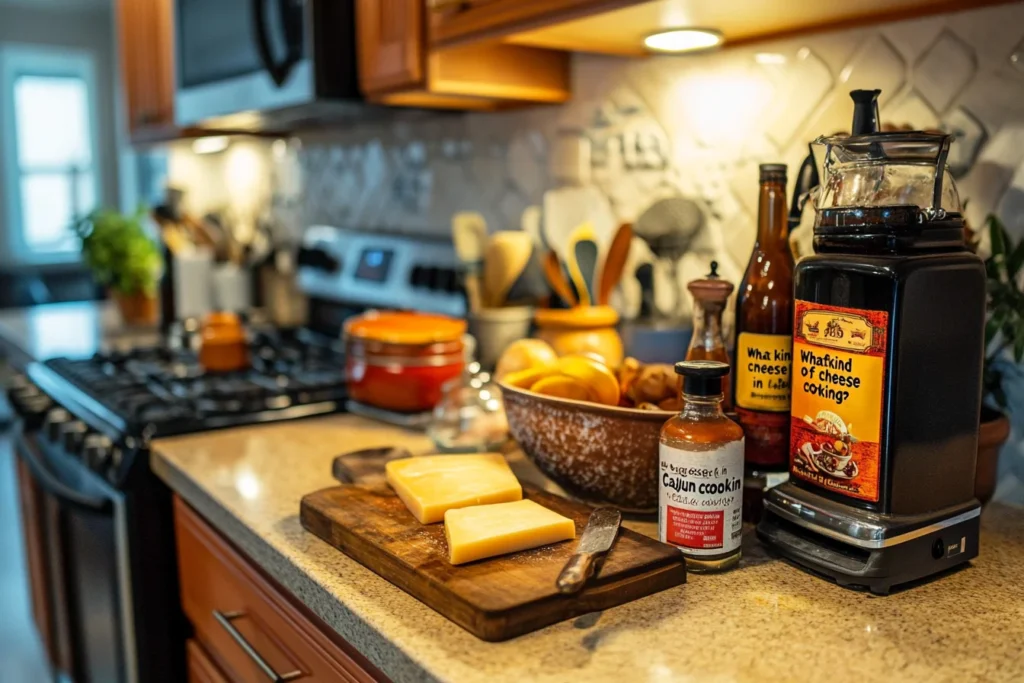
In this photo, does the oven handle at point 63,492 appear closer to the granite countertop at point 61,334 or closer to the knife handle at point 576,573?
the granite countertop at point 61,334

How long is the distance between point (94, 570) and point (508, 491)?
980 mm

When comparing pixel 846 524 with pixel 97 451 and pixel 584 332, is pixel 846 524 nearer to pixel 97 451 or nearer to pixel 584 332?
pixel 584 332

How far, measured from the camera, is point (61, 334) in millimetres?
2338

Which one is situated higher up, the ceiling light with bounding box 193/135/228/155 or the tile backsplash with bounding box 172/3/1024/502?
the ceiling light with bounding box 193/135/228/155

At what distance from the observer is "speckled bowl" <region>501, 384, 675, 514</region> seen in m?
0.93

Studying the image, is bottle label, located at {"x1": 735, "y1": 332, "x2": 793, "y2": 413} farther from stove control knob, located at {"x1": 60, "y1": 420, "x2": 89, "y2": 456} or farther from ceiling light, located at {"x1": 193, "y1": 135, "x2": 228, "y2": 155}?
ceiling light, located at {"x1": 193, "y1": 135, "x2": 228, "y2": 155}

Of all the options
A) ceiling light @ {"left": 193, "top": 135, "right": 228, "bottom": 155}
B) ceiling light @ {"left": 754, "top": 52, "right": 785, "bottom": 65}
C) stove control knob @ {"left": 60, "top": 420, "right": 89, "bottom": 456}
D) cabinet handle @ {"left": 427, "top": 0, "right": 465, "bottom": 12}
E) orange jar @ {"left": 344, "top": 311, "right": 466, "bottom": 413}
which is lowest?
stove control knob @ {"left": 60, "top": 420, "right": 89, "bottom": 456}

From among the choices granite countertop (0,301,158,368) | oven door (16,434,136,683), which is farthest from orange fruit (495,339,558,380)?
granite countertop (0,301,158,368)

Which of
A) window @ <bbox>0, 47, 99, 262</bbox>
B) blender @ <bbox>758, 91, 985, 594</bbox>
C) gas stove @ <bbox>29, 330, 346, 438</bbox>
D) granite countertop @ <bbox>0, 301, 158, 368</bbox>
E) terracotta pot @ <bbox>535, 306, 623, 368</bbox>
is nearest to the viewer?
blender @ <bbox>758, 91, 985, 594</bbox>

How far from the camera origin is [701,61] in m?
1.35

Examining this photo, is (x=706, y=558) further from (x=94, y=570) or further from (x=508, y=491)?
(x=94, y=570)

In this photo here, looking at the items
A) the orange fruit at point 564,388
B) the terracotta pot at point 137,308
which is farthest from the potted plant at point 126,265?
the orange fruit at point 564,388

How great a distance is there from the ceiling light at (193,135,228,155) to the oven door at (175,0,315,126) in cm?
52

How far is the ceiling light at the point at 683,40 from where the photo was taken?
1205 mm
